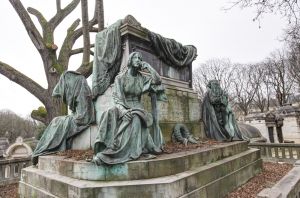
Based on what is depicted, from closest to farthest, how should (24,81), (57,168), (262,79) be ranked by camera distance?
(57,168) < (24,81) < (262,79)

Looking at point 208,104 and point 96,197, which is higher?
point 208,104

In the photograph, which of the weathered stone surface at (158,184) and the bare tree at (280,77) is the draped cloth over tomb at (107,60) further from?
the bare tree at (280,77)

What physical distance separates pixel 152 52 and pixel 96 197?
4.59m

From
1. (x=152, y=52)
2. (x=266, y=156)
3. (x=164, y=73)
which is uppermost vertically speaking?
(x=152, y=52)

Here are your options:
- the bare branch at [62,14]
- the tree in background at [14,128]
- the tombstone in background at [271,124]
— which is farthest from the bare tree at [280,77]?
the tree in background at [14,128]

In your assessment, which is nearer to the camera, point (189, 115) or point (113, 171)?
point (113, 171)

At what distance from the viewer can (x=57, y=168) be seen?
4859mm

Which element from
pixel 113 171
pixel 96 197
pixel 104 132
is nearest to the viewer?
pixel 96 197

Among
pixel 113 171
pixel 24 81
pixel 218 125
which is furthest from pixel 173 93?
pixel 24 81

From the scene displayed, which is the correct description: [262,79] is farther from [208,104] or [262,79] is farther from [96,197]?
[96,197]

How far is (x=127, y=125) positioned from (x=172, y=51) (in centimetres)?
408

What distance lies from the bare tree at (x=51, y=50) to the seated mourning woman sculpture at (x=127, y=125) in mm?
6094

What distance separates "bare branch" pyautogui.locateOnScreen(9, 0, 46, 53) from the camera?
12.8 metres

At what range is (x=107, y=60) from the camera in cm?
629
